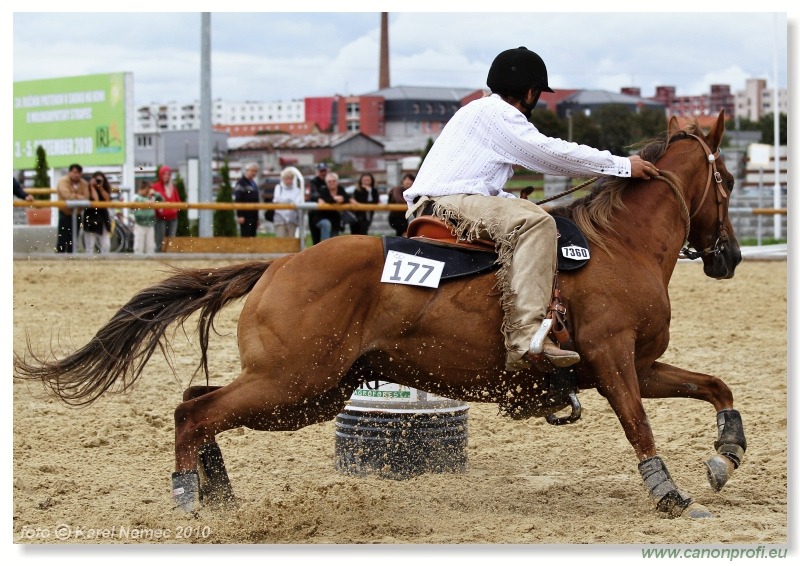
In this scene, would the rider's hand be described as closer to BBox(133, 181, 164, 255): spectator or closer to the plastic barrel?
the plastic barrel

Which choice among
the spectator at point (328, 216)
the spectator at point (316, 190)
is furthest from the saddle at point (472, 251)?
the spectator at point (316, 190)

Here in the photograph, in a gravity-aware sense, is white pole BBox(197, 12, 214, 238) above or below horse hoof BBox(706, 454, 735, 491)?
above

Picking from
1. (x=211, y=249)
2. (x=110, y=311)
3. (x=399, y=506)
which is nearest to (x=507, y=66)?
(x=399, y=506)

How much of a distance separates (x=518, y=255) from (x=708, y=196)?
137 centimetres

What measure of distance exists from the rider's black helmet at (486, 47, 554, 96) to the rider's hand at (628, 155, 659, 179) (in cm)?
71

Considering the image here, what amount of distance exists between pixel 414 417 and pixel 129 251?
503 inches

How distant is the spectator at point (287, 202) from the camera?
1883cm

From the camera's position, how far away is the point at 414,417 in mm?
6395

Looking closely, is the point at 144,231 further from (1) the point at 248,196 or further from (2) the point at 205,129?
(2) the point at 205,129

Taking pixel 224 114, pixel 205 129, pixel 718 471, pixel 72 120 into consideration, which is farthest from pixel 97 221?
pixel 224 114

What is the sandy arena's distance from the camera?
17.5 ft

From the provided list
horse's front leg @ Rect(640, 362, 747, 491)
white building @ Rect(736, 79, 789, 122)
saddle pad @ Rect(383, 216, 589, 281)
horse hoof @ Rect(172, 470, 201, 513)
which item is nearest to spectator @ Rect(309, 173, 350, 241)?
horse's front leg @ Rect(640, 362, 747, 491)

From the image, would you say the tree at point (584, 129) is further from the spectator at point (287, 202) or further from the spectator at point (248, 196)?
the spectator at point (248, 196)

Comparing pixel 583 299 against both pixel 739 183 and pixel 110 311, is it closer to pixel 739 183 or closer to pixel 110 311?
pixel 110 311
